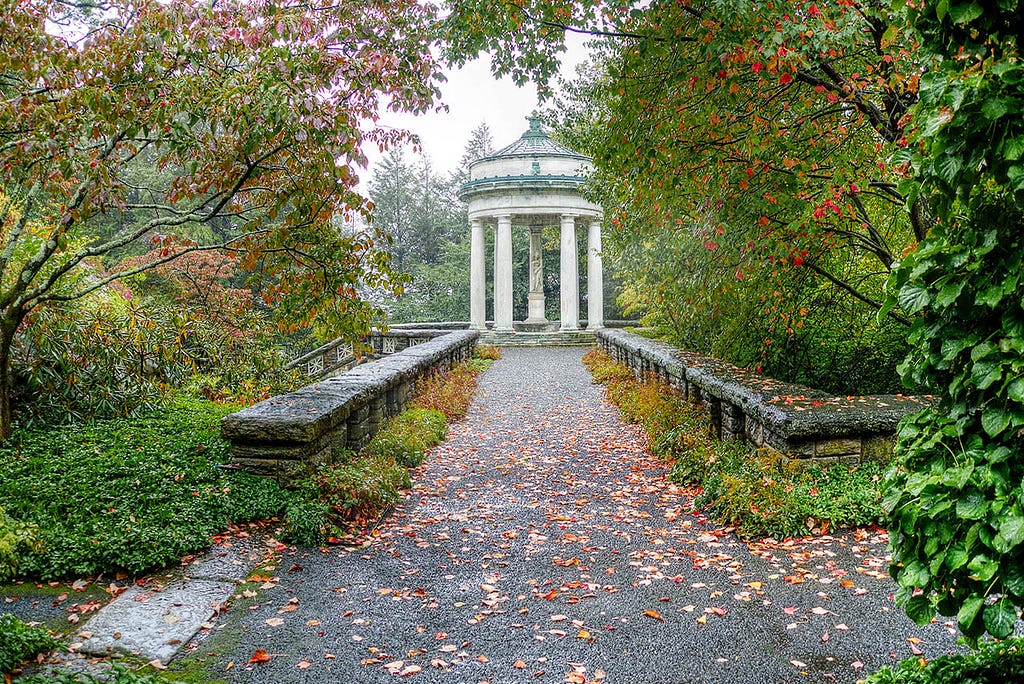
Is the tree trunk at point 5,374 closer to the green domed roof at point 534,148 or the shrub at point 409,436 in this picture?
the shrub at point 409,436

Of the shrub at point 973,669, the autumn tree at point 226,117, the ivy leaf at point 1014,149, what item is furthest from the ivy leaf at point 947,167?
the autumn tree at point 226,117

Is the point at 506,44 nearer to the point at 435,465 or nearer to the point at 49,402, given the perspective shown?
the point at 435,465

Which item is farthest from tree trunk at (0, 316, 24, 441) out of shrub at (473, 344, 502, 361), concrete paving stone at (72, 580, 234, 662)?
shrub at (473, 344, 502, 361)

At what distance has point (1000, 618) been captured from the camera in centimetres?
177

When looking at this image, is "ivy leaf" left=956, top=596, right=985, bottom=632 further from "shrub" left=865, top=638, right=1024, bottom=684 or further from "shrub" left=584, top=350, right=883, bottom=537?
"shrub" left=584, top=350, right=883, bottom=537

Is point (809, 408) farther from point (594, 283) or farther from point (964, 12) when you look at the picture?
point (594, 283)

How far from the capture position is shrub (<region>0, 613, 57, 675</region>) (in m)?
2.93

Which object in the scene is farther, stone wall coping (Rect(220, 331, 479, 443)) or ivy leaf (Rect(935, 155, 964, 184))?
stone wall coping (Rect(220, 331, 479, 443))

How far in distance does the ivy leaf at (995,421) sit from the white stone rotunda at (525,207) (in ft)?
75.5

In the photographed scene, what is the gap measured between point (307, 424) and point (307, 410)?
39 cm

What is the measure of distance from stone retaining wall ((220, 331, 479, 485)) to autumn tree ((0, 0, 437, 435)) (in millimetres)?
750

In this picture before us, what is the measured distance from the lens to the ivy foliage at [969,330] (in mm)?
1763

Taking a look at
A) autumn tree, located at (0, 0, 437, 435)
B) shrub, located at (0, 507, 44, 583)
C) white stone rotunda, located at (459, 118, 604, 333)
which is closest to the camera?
shrub, located at (0, 507, 44, 583)

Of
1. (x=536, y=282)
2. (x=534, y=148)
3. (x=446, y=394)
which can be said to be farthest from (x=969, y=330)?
(x=536, y=282)
